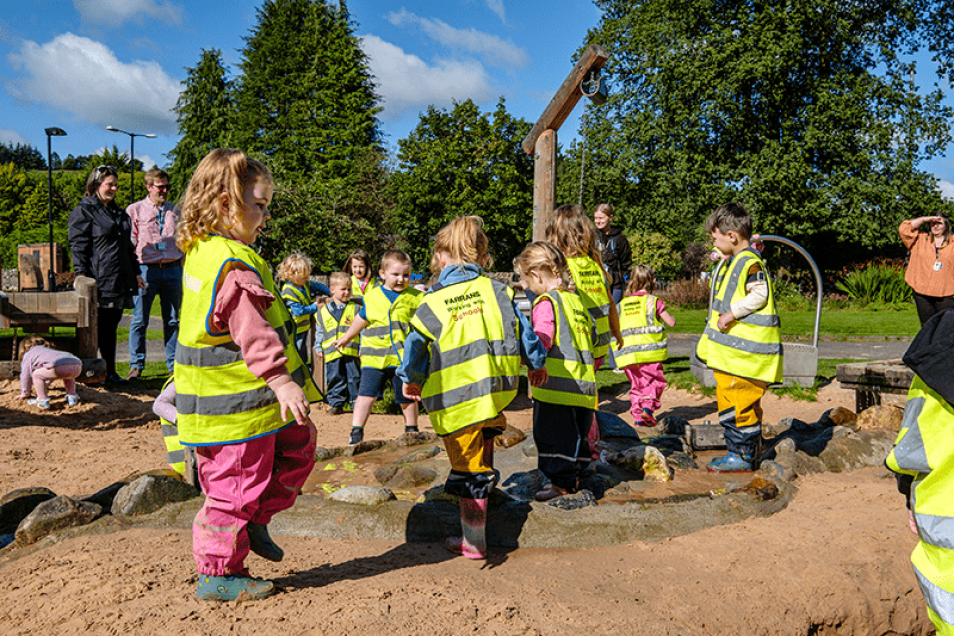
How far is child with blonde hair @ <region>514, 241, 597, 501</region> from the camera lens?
4145 millimetres

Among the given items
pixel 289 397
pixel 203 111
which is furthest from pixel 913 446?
pixel 203 111

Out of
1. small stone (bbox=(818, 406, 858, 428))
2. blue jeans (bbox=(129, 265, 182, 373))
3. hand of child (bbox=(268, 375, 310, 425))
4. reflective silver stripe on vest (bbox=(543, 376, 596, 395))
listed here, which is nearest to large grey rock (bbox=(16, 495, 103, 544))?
hand of child (bbox=(268, 375, 310, 425))

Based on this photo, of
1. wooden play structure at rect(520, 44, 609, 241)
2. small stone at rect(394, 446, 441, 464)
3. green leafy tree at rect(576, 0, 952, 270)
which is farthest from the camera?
green leafy tree at rect(576, 0, 952, 270)

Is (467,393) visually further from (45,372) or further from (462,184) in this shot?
(462,184)

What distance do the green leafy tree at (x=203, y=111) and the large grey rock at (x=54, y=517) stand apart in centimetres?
3931

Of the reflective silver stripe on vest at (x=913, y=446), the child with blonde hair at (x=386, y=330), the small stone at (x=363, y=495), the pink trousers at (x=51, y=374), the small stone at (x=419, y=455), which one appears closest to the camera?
the reflective silver stripe on vest at (x=913, y=446)

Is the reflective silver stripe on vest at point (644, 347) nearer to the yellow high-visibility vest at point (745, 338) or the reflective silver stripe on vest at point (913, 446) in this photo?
the yellow high-visibility vest at point (745, 338)

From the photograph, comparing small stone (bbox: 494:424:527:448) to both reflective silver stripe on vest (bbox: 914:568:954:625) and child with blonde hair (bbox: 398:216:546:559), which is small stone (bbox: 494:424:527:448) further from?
reflective silver stripe on vest (bbox: 914:568:954:625)

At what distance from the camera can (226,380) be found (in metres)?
2.70

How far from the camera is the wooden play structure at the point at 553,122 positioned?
696 cm

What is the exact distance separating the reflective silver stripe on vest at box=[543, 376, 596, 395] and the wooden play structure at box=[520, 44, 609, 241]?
317 centimetres

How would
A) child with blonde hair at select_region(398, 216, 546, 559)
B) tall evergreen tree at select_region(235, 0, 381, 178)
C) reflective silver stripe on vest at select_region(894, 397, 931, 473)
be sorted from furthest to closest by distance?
tall evergreen tree at select_region(235, 0, 381, 178)
child with blonde hair at select_region(398, 216, 546, 559)
reflective silver stripe on vest at select_region(894, 397, 931, 473)

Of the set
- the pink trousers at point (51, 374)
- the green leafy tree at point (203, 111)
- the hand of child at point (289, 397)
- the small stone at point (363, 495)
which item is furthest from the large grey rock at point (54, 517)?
the green leafy tree at point (203, 111)

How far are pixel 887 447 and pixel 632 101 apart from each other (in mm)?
27477
